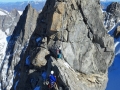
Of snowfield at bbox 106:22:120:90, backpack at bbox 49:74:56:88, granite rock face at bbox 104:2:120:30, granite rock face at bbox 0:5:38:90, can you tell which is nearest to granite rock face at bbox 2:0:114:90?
backpack at bbox 49:74:56:88

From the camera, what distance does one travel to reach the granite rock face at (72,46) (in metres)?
30.8

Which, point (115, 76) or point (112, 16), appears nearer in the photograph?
point (115, 76)

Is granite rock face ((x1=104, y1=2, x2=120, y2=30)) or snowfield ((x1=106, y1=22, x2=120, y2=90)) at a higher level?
granite rock face ((x1=104, y1=2, x2=120, y2=30))

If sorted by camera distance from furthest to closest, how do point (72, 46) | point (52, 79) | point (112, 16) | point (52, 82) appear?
point (112, 16)
point (72, 46)
point (52, 82)
point (52, 79)

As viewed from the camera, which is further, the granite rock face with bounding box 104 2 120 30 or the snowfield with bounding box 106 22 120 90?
the granite rock face with bounding box 104 2 120 30

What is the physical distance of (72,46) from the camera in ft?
104

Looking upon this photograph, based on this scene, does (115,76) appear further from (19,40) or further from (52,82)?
(19,40)

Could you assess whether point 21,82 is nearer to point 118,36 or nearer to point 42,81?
point 42,81

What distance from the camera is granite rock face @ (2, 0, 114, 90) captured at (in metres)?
30.8

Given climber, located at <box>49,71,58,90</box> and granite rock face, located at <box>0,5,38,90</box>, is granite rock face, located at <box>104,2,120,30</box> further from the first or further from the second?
climber, located at <box>49,71,58,90</box>

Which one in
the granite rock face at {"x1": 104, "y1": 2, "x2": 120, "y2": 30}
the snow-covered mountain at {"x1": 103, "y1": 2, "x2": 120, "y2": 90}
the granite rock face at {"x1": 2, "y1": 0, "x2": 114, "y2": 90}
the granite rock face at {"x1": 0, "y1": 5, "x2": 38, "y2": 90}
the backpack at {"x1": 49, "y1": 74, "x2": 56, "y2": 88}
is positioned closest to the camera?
the backpack at {"x1": 49, "y1": 74, "x2": 56, "y2": 88}

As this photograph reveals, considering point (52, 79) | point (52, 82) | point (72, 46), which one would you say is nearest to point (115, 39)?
point (72, 46)

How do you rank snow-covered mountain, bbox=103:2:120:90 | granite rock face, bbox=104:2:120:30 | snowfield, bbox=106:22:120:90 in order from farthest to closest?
granite rock face, bbox=104:2:120:30, snow-covered mountain, bbox=103:2:120:90, snowfield, bbox=106:22:120:90

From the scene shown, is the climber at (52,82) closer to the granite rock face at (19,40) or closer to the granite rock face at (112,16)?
the granite rock face at (112,16)
